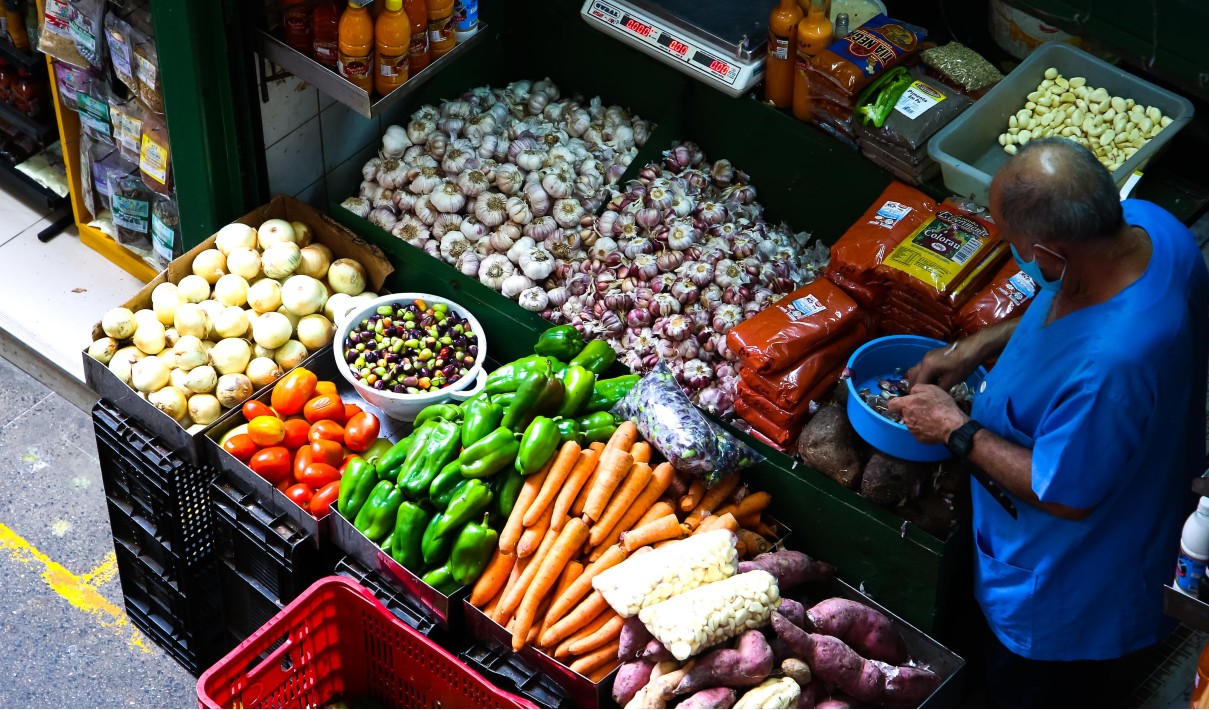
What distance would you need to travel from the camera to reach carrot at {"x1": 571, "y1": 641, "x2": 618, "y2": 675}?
369 centimetres

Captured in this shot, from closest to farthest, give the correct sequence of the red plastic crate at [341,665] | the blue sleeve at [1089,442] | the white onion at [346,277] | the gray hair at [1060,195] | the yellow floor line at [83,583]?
the gray hair at [1060,195]
the blue sleeve at [1089,442]
the red plastic crate at [341,665]
the white onion at [346,277]
the yellow floor line at [83,583]

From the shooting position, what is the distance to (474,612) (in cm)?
381

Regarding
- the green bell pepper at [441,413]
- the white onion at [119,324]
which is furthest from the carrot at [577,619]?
the white onion at [119,324]

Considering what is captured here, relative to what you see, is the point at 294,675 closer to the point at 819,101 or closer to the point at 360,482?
the point at 360,482

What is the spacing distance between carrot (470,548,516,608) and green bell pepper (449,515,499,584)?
24 millimetres

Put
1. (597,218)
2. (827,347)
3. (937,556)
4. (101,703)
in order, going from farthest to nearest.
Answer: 1. (597,218)
2. (101,703)
3. (827,347)
4. (937,556)

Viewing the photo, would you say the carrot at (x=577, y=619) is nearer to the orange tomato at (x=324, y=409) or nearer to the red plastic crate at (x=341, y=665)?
the red plastic crate at (x=341, y=665)

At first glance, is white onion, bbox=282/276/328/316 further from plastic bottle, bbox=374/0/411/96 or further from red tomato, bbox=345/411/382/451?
plastic bottle, bbox=374/0/411/96

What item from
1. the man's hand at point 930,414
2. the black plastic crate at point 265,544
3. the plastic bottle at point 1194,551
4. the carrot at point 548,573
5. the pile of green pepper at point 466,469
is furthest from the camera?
the black plastic crate at point 265,544

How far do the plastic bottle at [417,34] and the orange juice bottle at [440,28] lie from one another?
33 mm

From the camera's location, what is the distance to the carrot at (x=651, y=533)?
3.81 meters

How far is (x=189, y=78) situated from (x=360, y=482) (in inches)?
59.9

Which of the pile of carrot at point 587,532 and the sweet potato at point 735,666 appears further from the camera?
the pile of carrot at point 587,532

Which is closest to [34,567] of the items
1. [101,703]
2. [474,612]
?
[101,703]
